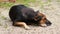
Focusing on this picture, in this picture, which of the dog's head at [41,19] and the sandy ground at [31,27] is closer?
the sandy ground at [31,27]

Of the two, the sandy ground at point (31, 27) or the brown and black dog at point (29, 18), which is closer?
the sandy ground at point (31, 27)

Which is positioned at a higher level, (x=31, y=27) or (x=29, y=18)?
(x=29, y=18)

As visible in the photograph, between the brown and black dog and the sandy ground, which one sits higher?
the brown and black dog

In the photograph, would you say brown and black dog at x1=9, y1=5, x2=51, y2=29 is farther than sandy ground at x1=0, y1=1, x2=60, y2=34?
Yes

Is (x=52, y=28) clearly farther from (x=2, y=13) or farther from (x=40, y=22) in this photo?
(x=2, y=13)

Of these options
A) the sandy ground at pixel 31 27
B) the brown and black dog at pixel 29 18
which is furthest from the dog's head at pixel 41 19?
the sandy ground at pixel 31 27

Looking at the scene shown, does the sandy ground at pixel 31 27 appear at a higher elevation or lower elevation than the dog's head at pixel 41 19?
lower

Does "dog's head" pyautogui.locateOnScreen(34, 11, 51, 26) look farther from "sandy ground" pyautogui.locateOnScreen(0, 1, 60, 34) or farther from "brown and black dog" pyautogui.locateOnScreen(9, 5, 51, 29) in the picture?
"sandy ground" pyautogui.locateOnScreen(0, 1, 60, 34)

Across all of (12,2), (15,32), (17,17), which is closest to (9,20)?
(17,17)

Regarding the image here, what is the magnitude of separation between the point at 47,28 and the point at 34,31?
1.46 ft

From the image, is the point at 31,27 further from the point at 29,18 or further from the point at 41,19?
the point at 41,19

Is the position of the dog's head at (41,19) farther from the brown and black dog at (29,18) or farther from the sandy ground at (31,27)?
the sandy ground at (31,27)

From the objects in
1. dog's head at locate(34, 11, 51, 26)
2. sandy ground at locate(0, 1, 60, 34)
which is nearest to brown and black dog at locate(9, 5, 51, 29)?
dog's head at locate(34, 11, 51, 26)

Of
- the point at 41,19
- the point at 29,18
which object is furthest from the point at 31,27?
the point at 41,19
